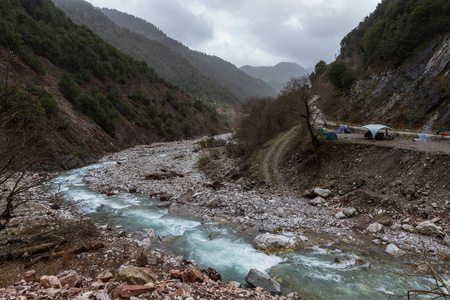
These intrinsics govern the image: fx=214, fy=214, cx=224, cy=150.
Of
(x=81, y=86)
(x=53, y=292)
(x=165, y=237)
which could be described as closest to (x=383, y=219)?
(x=165, y=237)

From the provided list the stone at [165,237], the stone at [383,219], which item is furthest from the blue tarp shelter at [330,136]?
the stone at [165,237]

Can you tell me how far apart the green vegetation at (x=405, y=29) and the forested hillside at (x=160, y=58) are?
87.7 m

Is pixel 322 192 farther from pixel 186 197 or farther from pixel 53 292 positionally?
pixel 53 292

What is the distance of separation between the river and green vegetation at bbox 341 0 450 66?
29.0 meters

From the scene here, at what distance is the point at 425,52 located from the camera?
24391mm

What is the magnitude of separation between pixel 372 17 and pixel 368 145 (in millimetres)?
58708

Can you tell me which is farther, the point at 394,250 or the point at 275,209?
the point at 275,209

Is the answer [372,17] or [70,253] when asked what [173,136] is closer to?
[70,253]

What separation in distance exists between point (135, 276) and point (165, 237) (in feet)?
14.1

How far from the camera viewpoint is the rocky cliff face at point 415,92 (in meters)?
19.9

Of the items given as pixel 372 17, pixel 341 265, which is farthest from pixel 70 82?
pixel 372 17

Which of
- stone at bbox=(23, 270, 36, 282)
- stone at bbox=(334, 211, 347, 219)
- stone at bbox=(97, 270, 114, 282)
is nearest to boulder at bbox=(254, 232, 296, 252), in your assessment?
stone at bbox=(334, 211, 347, 219)

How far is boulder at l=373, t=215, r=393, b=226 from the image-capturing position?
1093cm

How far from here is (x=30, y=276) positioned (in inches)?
251
